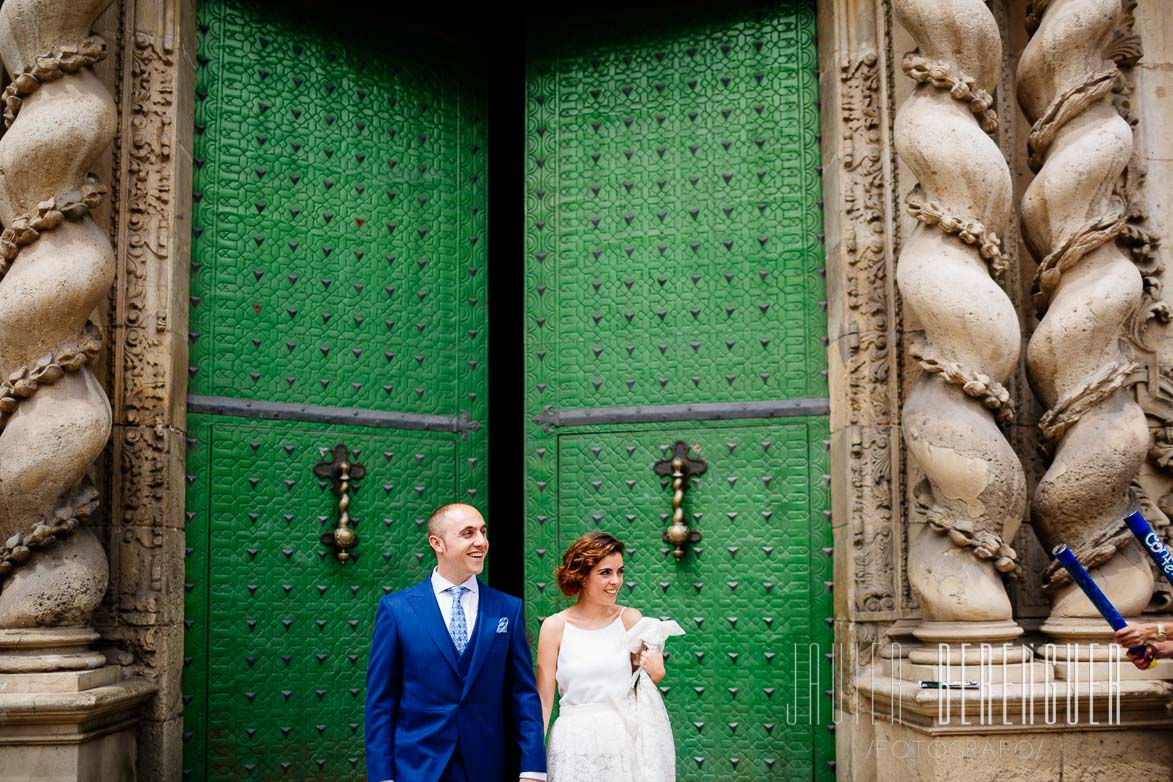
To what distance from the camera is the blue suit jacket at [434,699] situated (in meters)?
3.46

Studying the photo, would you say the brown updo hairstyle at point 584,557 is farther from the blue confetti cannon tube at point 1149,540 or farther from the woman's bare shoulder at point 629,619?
the blue confetti cannon tube at point 1149,540

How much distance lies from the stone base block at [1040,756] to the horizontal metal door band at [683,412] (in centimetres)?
150

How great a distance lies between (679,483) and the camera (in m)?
5.61

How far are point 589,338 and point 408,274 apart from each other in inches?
36.4

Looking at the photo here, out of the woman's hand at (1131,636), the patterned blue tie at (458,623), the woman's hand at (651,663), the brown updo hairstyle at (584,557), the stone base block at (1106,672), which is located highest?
the brown updo hairstyle at (584,557)

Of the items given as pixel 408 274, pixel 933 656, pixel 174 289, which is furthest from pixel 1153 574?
pixel 174 289

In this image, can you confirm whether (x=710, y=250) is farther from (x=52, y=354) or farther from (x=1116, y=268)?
(x=52, y=354)

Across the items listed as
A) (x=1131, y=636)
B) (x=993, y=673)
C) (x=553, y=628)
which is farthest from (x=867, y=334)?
(x=553, y=628)

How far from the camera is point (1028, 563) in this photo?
510 cm

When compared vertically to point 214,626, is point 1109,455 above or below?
above

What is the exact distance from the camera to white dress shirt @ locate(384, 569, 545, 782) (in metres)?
3.57

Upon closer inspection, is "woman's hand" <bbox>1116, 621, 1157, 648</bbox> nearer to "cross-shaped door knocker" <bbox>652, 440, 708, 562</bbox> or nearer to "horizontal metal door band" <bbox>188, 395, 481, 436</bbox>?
"cross-shaped door knocker" <bbox>652, 440, 708, 562</bbox>

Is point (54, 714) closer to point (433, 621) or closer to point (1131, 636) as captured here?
point (433, 621)

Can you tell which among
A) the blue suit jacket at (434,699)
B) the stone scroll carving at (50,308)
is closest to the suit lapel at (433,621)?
the blue suit jacket at (434,699)
